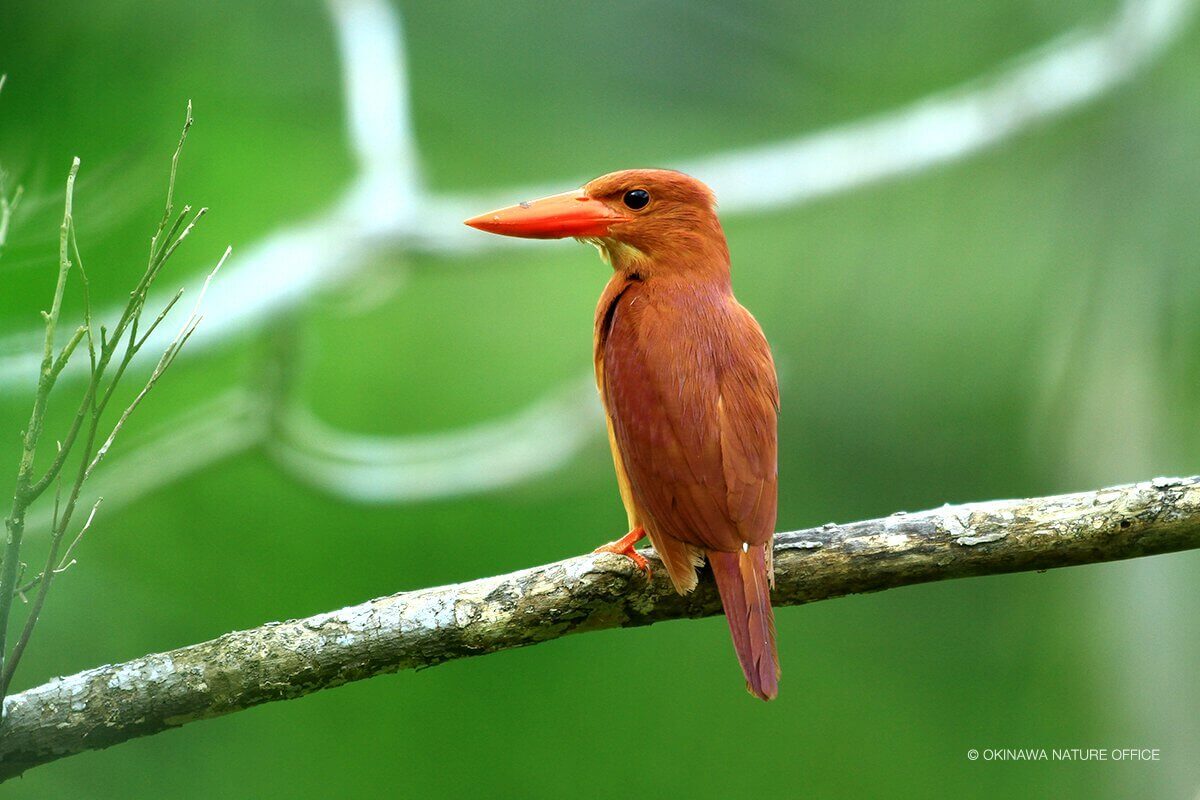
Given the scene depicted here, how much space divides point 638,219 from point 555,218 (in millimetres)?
180

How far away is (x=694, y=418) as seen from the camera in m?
2.17

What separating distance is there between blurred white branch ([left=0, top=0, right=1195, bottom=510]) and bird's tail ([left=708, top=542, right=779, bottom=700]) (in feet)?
7.19

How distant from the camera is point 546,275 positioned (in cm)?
648

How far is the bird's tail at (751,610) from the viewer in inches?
76.4

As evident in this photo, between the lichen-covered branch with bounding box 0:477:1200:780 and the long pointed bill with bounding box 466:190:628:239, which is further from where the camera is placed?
the long pointed bill with bounding box 466:190:628:239

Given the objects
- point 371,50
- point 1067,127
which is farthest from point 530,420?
point 1067,127

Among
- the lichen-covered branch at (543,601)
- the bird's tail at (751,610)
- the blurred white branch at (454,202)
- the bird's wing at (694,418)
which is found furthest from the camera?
the blurred white branch at (454,202)

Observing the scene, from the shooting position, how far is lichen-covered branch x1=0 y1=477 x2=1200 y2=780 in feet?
5.77

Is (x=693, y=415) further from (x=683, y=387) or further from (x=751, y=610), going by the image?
(x=751, y=610)

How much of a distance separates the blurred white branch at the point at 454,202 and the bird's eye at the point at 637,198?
160 cm

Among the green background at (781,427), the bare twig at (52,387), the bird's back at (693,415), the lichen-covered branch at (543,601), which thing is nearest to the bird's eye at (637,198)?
the bird's back at (693,415)

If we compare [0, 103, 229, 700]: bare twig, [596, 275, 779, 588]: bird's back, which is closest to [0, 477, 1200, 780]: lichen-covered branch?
[596, 275, 779, 588]: bird's back

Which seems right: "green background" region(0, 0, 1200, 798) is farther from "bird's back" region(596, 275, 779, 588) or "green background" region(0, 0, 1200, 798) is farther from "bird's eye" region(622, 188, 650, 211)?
"bird's back" region(596, 275, 779, 588)

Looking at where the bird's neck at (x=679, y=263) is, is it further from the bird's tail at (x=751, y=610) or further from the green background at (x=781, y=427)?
the green background at (x=781, y=427)
